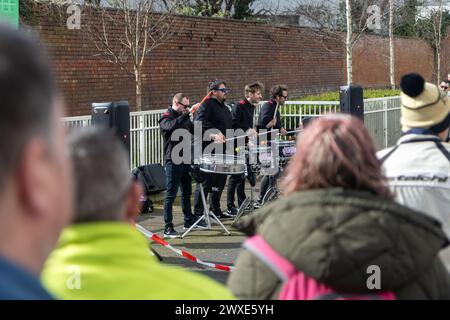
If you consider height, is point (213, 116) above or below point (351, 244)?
above

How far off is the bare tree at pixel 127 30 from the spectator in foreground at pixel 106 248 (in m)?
13.5

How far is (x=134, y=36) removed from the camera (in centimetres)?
1605

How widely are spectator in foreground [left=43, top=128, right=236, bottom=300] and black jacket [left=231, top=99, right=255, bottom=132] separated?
930 cm

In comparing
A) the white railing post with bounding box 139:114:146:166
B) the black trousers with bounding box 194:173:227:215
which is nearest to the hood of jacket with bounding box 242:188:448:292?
the black trousers with bounding box 194:173:227:215

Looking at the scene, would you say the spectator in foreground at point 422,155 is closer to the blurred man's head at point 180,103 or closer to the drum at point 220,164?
the blurred man's head at point 180,103

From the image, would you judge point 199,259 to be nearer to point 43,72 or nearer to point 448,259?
point 448,259

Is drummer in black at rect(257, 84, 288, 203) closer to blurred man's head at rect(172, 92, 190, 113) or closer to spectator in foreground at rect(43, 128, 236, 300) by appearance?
blurred man's head at rect(172, 92, 190, 113)

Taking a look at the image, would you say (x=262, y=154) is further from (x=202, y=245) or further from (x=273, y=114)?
(x=202, y=245)

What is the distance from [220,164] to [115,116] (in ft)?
6.16

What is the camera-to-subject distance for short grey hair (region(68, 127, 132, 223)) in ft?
6.29

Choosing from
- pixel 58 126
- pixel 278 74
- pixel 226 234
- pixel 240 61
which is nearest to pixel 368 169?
pixel 58 126

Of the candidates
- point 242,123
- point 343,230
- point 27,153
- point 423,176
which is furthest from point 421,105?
point 242,123

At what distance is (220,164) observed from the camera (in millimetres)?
9719

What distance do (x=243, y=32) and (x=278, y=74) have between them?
249cm
